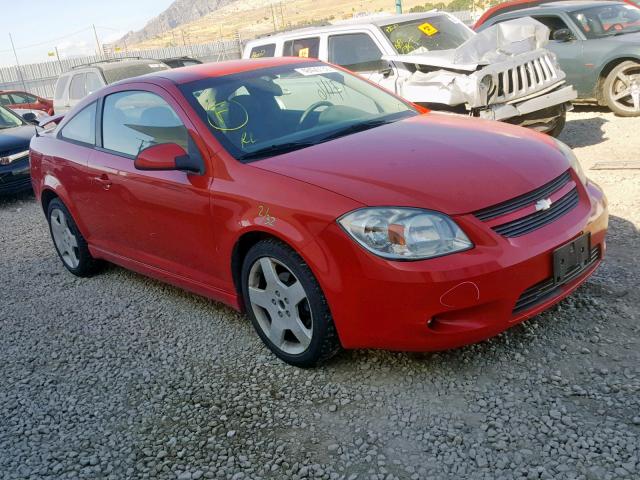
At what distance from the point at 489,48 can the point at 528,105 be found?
2.72 feet

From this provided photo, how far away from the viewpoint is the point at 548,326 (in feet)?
12.0

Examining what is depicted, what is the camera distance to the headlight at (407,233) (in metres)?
3.02

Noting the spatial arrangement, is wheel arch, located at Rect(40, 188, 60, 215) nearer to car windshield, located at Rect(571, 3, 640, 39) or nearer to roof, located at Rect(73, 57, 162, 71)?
roof, located at Rect(73, 57, 162, 71)

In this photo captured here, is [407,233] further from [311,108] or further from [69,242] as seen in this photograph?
[69,242]

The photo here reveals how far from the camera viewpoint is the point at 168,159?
388 cm

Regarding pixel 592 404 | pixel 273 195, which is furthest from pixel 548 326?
pixel 273 195

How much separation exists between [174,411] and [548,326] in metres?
2.03

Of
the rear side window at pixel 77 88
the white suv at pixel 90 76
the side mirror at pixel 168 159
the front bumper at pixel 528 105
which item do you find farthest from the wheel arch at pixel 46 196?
the rear side window at pixel 77 88

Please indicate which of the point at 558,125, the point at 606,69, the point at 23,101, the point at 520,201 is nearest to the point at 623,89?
the point at 606,69

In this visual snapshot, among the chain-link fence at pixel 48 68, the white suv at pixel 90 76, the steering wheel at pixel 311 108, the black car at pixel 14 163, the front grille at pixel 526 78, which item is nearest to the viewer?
the steering wheel at pixel 311 108

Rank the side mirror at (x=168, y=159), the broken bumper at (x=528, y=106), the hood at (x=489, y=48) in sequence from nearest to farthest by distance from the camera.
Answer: the side mirror at (x=168, y=159) → the broken bumper at (x=528, y=106) → the hood at (x=489, y=48)

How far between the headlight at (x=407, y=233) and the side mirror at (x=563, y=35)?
25.3 ft

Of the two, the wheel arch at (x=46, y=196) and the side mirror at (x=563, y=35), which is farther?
the side mirror at (x=563, y=35)

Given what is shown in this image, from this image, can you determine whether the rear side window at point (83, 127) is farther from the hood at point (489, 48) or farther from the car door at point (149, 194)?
the hood at point (489, 48)
